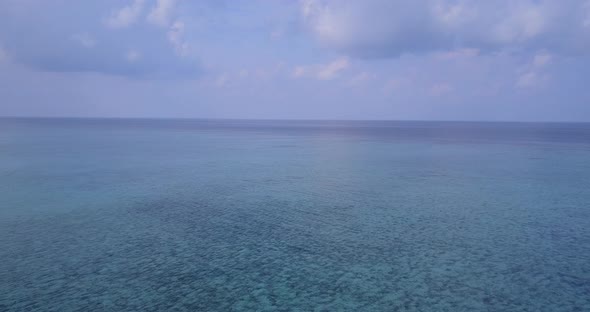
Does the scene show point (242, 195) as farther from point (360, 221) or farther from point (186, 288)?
point (186, 288)

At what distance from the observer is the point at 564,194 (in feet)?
110

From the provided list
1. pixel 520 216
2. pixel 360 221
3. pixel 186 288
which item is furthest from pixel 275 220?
pixel 520 216

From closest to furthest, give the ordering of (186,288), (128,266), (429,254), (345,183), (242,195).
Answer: (186,288) → (128,266) → (429,254) → (242,195) → (345,183)

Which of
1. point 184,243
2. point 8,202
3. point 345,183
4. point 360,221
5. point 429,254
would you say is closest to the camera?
point 429,254

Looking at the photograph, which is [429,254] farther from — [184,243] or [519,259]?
[184,243]

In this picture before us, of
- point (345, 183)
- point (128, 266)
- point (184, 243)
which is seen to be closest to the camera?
point (128, 266)

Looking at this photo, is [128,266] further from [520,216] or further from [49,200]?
[520,216]

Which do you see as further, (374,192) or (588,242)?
(374,192)

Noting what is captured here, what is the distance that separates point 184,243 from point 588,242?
2221 centimetres

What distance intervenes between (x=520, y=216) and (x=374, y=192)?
11637 mm

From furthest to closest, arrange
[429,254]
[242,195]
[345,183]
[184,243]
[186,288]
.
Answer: [345,183]
[242,195]
[184,243]
[429,254]
[186,288]

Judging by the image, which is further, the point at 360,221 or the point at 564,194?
the point at 564,194

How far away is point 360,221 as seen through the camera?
2514 cm

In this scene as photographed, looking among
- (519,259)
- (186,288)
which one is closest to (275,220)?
(186,288)
